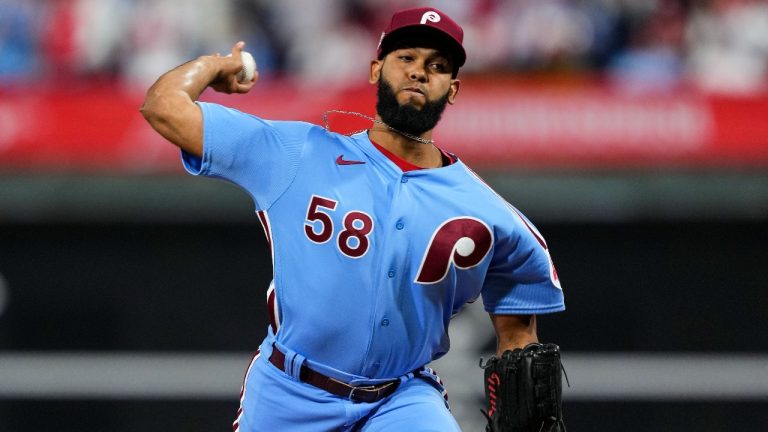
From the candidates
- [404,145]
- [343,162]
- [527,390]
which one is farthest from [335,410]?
[404,145]

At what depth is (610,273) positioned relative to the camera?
7469 mm

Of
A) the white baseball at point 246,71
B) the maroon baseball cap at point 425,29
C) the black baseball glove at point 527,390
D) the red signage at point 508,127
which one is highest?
the maroon baseball cap at point 425,29

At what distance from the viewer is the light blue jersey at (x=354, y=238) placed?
3682 millimetres

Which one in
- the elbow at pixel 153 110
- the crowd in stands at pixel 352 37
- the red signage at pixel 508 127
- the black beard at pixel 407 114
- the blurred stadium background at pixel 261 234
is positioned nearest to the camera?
the elbow at pixel 153 110

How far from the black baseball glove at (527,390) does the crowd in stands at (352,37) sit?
353 centimetres

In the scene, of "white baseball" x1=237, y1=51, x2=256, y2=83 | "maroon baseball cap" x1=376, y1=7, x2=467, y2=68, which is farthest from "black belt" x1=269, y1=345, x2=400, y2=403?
"maroon baseball cap" x1=376, y1=7, x2=467, y2=68

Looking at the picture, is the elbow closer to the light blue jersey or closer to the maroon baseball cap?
the light blue jersey

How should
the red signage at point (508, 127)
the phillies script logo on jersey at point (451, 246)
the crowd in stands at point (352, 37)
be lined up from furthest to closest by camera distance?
the crowd in stands at point (352, 37), the red signage at point (508, 127), the phillies script logo on jersey at point (451, 246)

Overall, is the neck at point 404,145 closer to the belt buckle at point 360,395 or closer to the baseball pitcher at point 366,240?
the baseball pitcher at point 366,240

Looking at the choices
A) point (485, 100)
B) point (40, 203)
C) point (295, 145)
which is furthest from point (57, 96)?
point (295, 145)

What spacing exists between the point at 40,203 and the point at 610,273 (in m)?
3.52

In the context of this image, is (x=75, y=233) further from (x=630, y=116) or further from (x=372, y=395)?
(x=372, y=395)

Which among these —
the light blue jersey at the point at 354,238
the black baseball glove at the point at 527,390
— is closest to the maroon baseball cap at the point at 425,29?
the light blue jersey at the point at 354,238

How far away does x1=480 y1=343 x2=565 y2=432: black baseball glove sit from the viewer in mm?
3920
